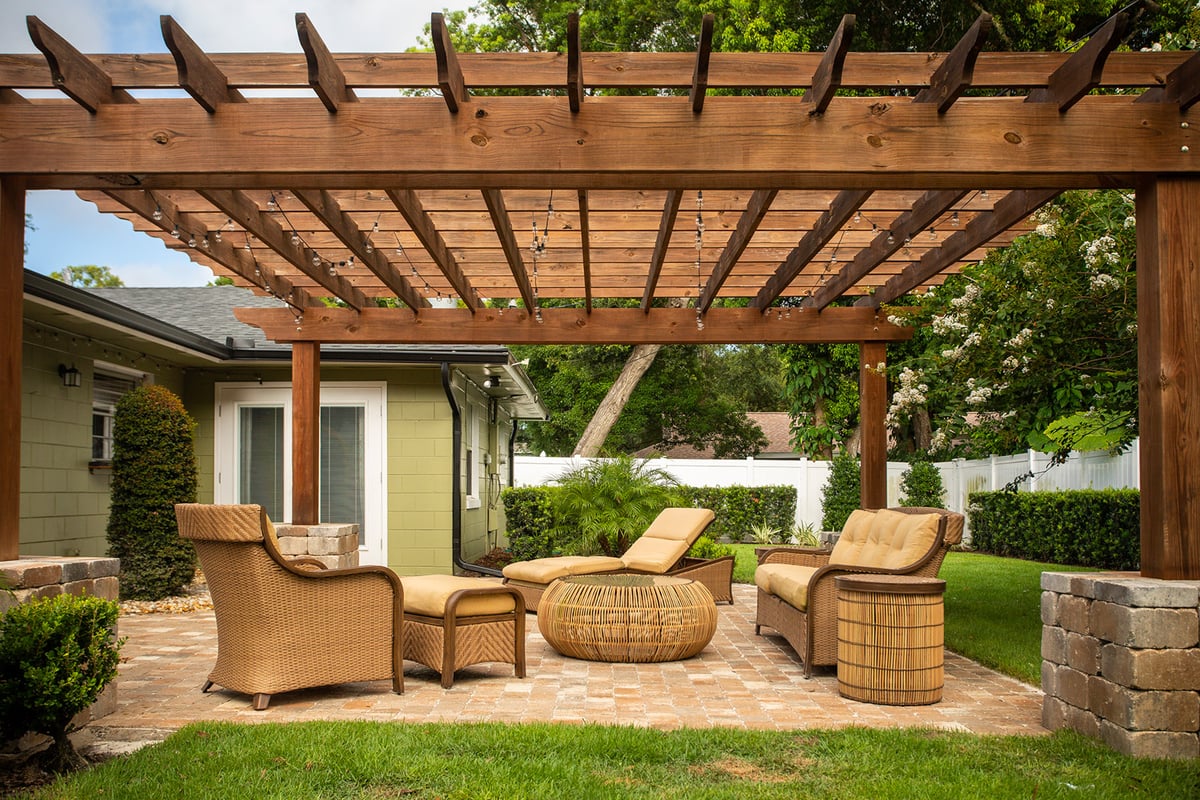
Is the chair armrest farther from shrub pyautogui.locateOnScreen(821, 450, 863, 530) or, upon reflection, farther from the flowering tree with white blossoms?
shrub pyautogui.locateOnScreen(821, 450, 863, 530)

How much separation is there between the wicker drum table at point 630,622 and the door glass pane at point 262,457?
5.66 m

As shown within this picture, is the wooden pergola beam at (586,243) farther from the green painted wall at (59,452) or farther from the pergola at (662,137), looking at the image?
the green painted wall at (59,452)

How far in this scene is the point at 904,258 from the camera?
24.6 ft

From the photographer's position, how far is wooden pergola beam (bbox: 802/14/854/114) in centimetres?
374

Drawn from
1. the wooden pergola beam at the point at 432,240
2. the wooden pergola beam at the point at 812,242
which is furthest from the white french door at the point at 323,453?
the wooden pergola beam at the point at 812,242

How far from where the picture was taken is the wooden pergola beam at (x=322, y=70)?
376cm

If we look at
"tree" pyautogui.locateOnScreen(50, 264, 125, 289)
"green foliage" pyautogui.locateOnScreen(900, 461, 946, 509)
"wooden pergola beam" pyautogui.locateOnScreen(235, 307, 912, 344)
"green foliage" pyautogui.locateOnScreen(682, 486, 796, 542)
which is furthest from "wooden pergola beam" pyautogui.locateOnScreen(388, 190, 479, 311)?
"tree" pyautogui.locateOnScreen(50, 264, 125, 289)

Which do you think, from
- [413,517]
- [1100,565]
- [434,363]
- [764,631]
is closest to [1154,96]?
[764,631]

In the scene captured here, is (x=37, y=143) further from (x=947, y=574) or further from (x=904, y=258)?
(x=947, y=574)

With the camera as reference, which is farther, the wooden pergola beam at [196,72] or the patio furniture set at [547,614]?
the patio furniture set at [547,614]

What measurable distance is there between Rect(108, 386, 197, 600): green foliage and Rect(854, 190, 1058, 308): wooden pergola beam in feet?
21.0

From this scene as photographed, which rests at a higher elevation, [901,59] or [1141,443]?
[901,59]

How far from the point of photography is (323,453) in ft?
36.4

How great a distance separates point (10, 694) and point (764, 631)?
5.33 meters
